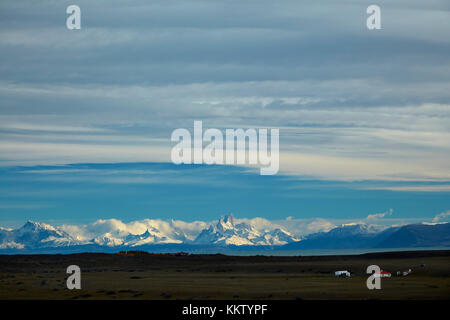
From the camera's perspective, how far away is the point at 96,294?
61.5 meters
